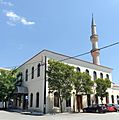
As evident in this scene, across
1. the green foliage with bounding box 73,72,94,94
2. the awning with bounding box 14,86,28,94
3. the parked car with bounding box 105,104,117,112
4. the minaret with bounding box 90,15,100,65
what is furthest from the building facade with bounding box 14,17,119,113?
the parked car with bounding box 105,104,117,112

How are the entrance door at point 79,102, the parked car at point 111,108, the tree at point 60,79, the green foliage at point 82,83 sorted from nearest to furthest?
the tree at point 60,79
the green foliage at point 82,83
the parked car at point 111,108
the entrance door at point 79,102

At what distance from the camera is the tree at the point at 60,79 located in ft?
95.6

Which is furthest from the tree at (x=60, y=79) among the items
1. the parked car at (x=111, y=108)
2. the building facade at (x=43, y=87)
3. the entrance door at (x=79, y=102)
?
the parked car at (x=111, y=108)

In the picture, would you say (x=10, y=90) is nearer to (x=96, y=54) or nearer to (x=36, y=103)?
(x=36, y=103)

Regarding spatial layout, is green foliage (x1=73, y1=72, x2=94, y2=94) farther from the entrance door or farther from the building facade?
the entrance door

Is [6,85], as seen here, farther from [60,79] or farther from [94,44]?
[94,44]

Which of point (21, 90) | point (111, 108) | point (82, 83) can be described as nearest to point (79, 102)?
point (82, 83)

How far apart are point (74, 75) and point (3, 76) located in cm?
A: 1289

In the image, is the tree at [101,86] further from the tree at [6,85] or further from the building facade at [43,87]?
the tree at [6,85]

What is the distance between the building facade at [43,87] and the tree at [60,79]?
41.0 inches

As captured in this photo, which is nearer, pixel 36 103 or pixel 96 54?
pixel 36 103

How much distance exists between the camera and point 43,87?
3155cm

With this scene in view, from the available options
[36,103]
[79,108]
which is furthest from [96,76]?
[36,103]

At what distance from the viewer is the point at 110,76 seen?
4362 cm
